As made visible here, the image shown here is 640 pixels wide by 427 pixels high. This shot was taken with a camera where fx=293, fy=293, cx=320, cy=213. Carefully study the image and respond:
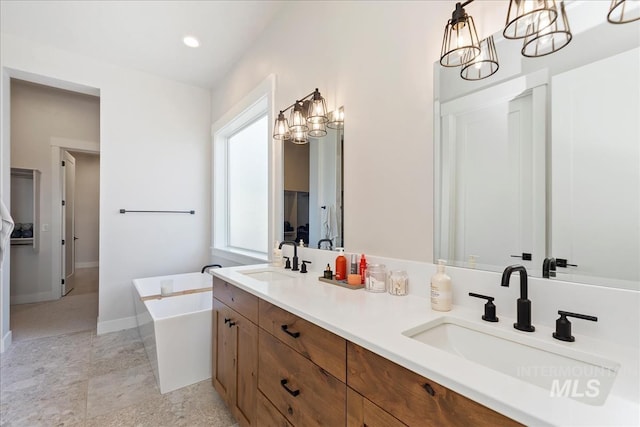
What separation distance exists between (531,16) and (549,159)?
45cm

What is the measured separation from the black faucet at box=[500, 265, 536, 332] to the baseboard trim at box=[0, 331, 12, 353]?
150 inches

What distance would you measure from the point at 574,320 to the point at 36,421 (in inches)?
105

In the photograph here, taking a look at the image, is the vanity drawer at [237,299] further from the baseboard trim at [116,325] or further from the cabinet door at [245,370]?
the baseboard trim at [116,325]

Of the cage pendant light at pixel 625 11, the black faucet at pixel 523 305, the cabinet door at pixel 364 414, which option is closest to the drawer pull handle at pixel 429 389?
the cabinet door at pixel 364 414

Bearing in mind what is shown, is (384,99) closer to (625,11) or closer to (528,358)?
(625,11)

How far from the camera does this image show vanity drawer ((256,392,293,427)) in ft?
3.88

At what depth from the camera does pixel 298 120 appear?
1.95m

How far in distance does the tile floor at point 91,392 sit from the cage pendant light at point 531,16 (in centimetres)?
230

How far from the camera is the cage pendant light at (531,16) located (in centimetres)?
87

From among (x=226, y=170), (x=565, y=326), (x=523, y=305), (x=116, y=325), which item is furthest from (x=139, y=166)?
(x=565, y=326)

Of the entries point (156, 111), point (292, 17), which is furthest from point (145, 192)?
point (292, 17)

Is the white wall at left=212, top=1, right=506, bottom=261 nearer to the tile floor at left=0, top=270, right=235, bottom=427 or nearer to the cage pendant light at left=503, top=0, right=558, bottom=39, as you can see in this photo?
the cage pendant light at left=503, top=0, right=558, bottom=39

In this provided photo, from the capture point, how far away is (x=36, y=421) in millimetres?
1695

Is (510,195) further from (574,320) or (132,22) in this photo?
(132,22)
